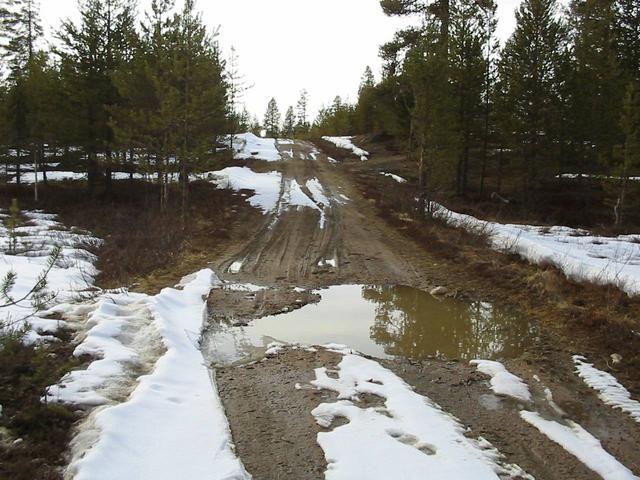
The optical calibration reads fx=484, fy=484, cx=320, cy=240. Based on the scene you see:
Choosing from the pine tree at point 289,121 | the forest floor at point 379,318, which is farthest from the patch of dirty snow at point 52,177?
the pine tree at point 289,121

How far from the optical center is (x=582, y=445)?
15.0ft

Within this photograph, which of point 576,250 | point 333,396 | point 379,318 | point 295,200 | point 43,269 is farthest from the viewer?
point 295,200

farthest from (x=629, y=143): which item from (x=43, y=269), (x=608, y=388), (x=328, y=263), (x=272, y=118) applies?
(x=272, y=118)

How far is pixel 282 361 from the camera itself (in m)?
6.48

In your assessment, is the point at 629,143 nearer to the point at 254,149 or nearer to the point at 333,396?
the point at 333,396

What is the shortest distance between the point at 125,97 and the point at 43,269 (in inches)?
612

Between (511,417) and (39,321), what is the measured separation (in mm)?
6098

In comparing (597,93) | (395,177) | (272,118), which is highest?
(272,118)

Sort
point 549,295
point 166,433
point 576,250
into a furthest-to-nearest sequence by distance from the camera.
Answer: point 576,250 < point 549,295 < point 166,433

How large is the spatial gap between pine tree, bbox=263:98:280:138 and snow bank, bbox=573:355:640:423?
8228cm

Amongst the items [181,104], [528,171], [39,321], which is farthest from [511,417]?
[528,171]

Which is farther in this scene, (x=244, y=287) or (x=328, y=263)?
(x=328, y=263)

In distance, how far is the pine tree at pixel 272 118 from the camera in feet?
284

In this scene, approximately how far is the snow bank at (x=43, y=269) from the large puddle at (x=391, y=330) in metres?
2.31
